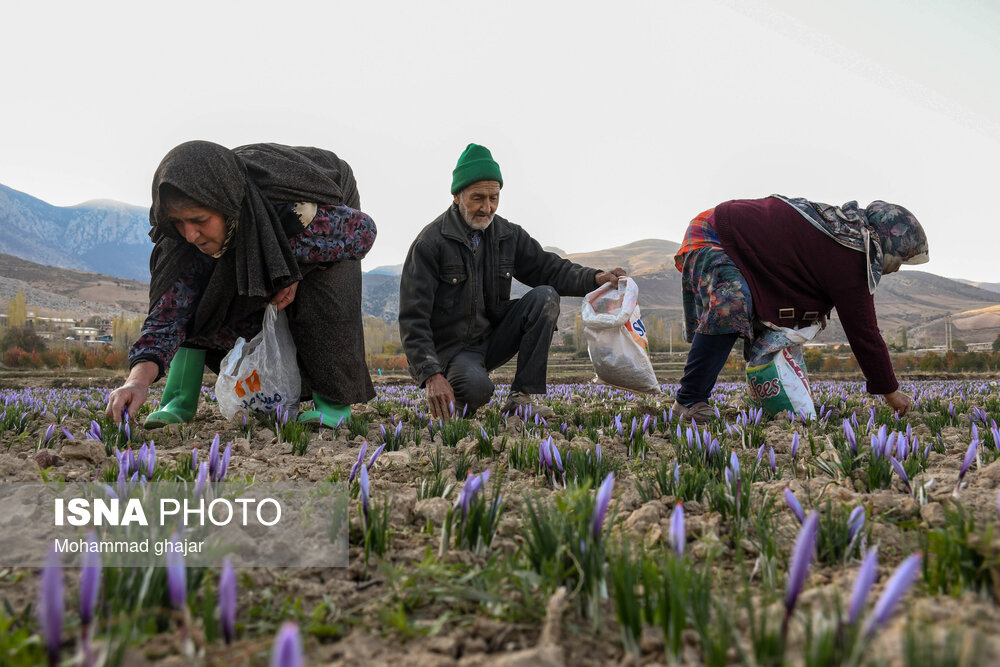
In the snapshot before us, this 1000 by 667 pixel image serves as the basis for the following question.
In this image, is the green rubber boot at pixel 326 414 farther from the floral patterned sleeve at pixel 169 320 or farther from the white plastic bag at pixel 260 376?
the floral patterned sleeve at pixel 169 320

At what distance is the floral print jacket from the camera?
11.3ft

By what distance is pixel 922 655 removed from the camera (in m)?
0.80

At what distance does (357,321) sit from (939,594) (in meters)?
3.41

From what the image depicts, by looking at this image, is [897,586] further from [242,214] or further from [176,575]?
[242,214]

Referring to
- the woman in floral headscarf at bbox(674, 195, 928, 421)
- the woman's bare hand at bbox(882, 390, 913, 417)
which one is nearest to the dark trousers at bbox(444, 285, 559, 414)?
the woman in floral headscarf at bbox(674, 195, 928, 421)

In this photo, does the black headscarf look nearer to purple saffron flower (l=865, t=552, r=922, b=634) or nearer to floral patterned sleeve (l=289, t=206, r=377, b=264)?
floral patterned sleeve (l=289, t=206, r=377, b=264)

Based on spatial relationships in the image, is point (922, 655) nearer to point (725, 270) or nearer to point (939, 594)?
point (939, 594)

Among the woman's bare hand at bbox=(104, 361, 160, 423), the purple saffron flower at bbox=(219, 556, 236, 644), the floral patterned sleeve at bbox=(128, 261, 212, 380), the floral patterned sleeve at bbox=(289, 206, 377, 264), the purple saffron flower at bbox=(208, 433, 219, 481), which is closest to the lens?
the purple saffron flower at bbox=(219, 556, 236, 644)

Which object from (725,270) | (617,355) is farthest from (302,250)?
(725,270)

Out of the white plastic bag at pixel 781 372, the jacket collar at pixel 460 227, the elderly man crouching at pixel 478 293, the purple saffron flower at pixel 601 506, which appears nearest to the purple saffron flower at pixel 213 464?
the purple saffron flower at pixel 601 506

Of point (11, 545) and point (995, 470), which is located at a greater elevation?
point (995, 470)

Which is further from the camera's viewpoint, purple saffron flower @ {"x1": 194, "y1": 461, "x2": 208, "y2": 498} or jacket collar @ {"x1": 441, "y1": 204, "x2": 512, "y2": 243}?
jacket collar @ {"x1": 441, "y1": 204, "x2": 512, "y2": 243}

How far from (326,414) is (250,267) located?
39.3 inches

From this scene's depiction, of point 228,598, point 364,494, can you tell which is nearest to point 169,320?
point 364,494
